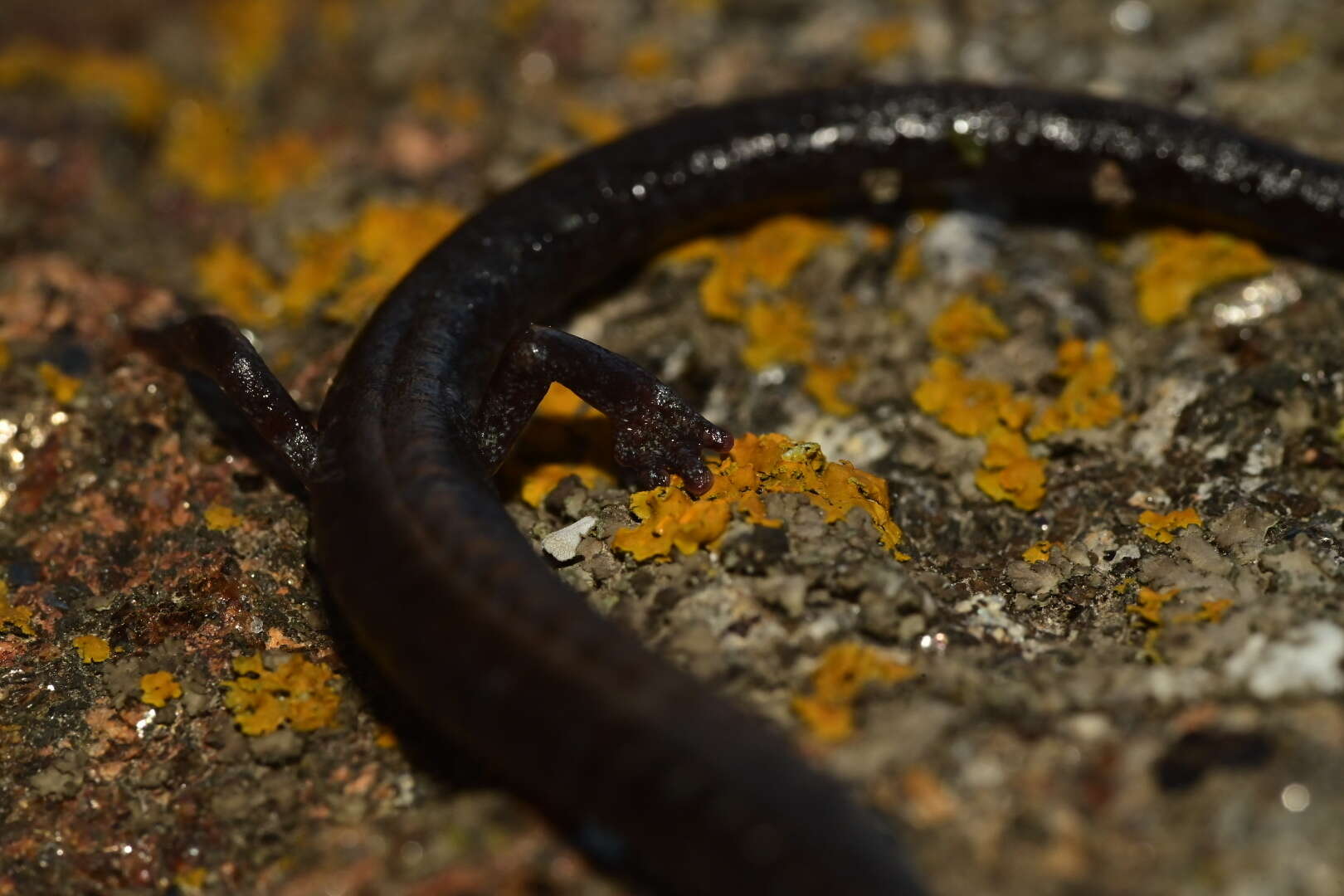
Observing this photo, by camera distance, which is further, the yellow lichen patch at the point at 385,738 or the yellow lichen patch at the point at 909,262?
the yellow lichen patch at the point at 909,262

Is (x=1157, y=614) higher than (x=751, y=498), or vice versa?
(x=751, y=498)

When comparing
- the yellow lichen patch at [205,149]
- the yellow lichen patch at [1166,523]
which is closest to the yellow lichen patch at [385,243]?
the yellow lichen patch at [205,149]

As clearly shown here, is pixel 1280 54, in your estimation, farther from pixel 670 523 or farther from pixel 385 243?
pixel 385 243

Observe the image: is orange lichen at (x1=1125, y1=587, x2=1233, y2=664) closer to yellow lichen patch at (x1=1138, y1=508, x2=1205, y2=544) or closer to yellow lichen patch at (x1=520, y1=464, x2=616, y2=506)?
yellow lichen patch at (x1=1138, y1=508, x2=1205, y2=544)

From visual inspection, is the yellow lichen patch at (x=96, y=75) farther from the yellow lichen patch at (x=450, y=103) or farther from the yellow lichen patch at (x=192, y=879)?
the yellow lichen patch at (x=192, y=879)

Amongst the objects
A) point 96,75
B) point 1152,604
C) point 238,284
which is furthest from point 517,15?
point 1152,604

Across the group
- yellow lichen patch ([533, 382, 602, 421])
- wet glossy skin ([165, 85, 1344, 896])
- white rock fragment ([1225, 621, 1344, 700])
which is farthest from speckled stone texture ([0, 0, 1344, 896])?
yellow lichen patch ([533, 382, 602, 421])

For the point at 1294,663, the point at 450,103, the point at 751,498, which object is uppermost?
the point at 450,103

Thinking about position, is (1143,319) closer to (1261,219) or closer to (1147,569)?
(1261,219)
